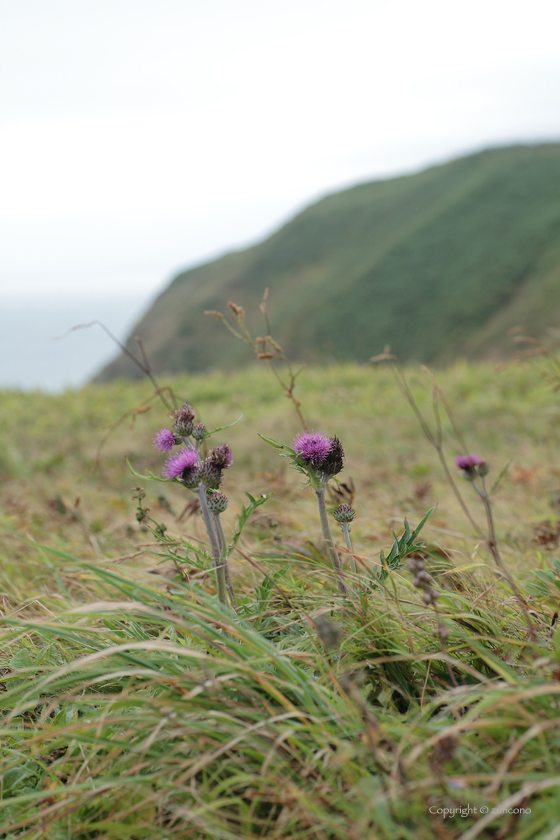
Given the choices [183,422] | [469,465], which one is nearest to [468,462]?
[469,465]

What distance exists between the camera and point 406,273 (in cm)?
5519

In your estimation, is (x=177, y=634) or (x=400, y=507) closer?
(x=177, y=634)

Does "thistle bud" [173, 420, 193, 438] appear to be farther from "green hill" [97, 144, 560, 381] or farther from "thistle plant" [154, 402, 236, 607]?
"green hill" [97, 144, 560, 381]

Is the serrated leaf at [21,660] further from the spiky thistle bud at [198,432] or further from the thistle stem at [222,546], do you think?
the spiky thistle bud at [198,432]

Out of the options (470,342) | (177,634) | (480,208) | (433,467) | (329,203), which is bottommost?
(470,342)

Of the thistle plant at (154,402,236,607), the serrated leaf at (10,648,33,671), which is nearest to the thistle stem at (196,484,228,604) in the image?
the thistle plant at (154,402,236,607)

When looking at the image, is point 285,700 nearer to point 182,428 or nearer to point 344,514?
point 344,514

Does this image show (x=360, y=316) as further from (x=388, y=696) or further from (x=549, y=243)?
(x=388, y=696)

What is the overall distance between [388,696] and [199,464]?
75 cm

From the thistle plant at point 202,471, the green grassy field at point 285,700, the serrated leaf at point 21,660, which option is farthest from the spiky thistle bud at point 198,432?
the serrated leaf at point 21,660

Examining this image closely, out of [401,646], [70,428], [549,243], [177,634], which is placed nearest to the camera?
[401,646]

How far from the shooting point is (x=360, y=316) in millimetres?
54250

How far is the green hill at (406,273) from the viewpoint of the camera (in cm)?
4691

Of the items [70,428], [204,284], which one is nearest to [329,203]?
[204,284]
